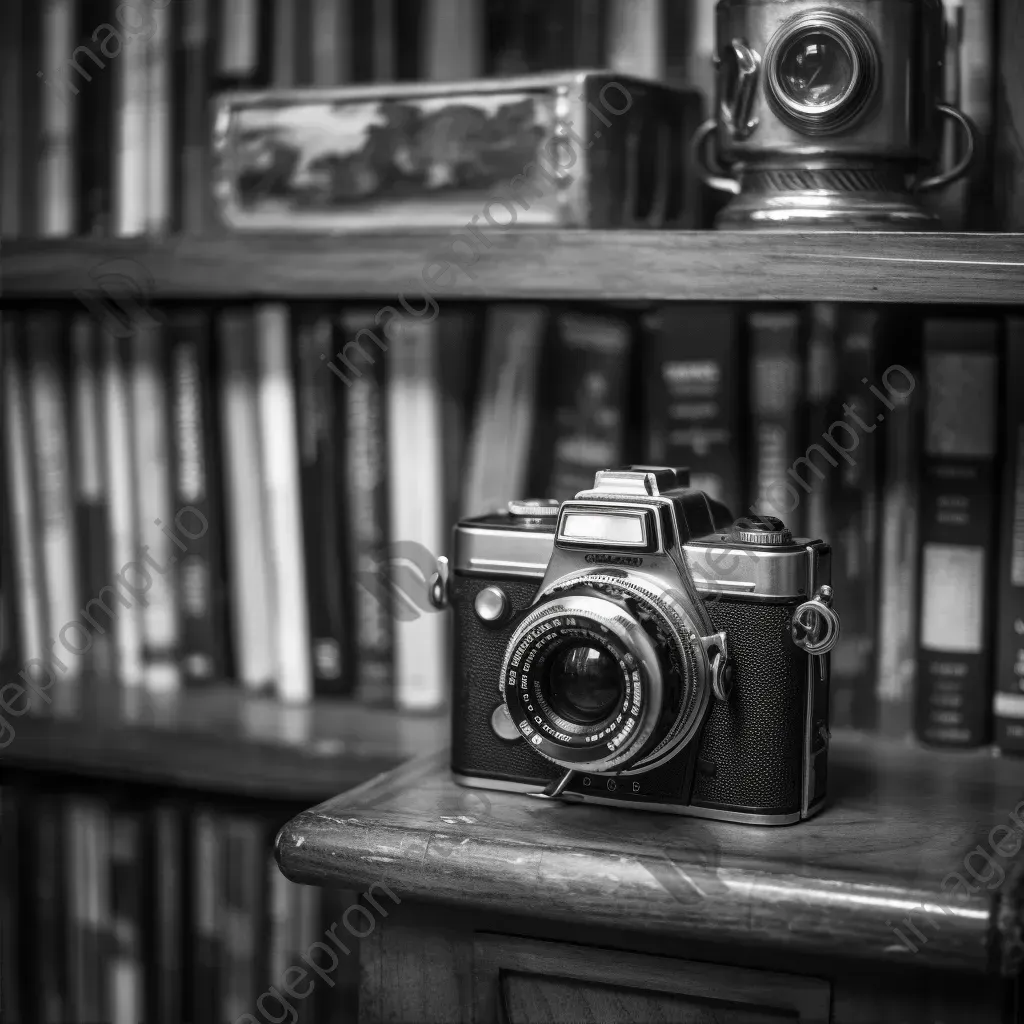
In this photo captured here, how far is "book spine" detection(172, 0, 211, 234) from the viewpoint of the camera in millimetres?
1093

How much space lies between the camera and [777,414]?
0.97m

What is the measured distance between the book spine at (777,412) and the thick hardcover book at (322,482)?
0.30 m

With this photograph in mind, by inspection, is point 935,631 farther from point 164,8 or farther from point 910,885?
point 164,8

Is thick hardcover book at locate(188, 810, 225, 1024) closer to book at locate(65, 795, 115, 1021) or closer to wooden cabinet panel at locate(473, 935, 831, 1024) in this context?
book at locate(65, 795, 115, 1021)

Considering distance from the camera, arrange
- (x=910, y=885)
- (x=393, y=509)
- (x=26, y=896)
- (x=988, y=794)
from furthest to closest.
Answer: (x=26, y=896), (x=393, y=509), (x=988, y=794), (x=910, y=885)

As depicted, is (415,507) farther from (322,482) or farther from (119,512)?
(119,512)

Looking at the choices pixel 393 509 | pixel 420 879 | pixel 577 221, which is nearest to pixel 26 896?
pixel 393 509

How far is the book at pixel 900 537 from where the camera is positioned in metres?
0.96

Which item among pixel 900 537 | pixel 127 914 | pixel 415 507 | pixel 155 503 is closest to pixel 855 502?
pixel 900 537

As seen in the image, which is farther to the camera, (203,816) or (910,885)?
(203,816)

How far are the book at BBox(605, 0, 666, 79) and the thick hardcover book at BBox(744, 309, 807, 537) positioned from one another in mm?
189

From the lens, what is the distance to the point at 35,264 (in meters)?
1.02

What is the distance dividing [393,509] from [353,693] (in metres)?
0.15

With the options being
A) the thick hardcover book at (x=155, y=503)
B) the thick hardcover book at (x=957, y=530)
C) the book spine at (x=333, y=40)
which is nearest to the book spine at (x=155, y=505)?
the thick hardcover book at (x=155, y=503)
